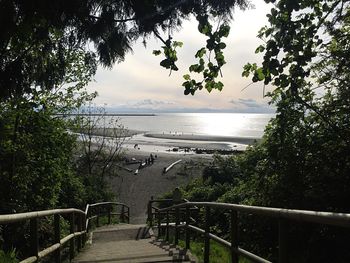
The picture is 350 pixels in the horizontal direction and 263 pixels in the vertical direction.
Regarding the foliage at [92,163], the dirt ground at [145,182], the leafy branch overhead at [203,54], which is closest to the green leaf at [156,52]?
the leafy branch overhead at [203,54]

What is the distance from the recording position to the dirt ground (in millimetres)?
30609

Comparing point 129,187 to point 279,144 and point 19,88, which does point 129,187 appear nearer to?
point 279,144

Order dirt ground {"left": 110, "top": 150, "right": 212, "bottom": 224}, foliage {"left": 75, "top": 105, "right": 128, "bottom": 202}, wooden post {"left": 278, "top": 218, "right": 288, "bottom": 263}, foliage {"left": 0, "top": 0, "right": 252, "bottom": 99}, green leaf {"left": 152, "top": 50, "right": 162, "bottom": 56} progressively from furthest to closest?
dirt ground {"left": 110, "top": 150, "right": 212, "bottom": 224}, foliage {"left": 75, "top": 105, "right": 128, "bottom": 202}, green leaf {"left": 152, "top": 50, "right": 162, "bottom": 56}, foliage {"left": 0, "top": 0, "right": 252, "bottom": 99}, wooden post {"left": 278, "top": 218, "right": 288, "bottom": 263}

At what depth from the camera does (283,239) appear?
331cm

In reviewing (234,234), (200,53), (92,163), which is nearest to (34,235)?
(234,234)

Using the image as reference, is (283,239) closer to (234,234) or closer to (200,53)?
(234,234)

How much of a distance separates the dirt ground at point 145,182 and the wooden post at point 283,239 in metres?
21.7

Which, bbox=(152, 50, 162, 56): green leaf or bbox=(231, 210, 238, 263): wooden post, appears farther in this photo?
bbox=(152, 50, 162, 56): green leaf

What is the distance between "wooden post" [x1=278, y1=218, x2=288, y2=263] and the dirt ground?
21693 mm

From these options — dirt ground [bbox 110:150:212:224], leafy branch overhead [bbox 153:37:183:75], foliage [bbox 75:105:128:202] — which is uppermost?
leafy branch overhead [bbox 153:37:183:75]

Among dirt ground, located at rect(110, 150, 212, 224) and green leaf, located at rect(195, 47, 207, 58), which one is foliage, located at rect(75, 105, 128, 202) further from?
green leaf, located at rect(195, 47, 207, 58)

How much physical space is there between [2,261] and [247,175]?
8.77m

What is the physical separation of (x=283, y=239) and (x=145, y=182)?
3618 cm

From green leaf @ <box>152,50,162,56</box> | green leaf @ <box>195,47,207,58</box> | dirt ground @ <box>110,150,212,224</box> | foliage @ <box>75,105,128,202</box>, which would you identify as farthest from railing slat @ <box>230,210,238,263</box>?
dirt ground @ <box>110,150,212,224</box>
